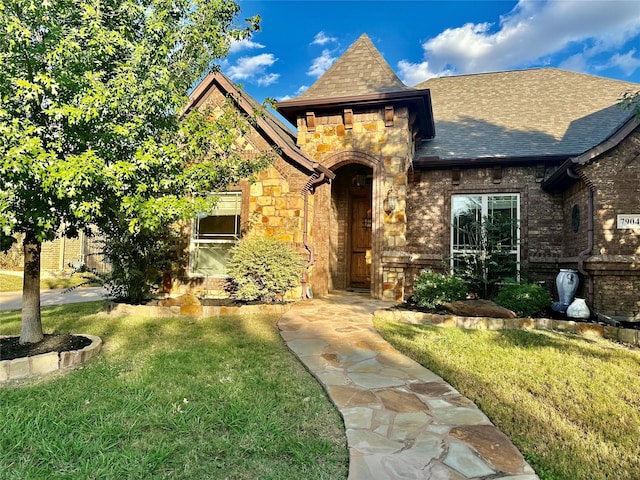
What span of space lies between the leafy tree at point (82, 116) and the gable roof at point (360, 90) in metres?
4.49

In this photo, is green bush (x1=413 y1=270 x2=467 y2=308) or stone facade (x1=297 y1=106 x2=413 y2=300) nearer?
green bush (x1=413 y1=270 x2=467 y2=308)

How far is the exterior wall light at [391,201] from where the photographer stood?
29.6 ft

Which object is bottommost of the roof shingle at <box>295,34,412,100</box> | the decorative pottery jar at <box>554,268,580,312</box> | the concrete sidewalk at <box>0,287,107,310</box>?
the concrete sidewalk at <box>0,287,107,310</box>

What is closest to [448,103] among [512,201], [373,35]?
[373,35]

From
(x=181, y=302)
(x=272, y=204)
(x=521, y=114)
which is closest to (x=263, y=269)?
(x=181, y=302)

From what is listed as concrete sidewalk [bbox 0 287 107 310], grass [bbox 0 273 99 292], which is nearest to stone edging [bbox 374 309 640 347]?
concrete sidewalk [bbox 0 287 107 310]

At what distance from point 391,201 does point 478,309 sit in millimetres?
3364

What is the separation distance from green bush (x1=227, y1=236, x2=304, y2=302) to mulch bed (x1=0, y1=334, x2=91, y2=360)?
121 inches

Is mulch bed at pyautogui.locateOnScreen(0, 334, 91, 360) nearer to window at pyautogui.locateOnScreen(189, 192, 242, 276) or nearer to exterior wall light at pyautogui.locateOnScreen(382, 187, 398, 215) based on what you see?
window at pyautogui.locateOnScreen(189, 192, 242, 276)

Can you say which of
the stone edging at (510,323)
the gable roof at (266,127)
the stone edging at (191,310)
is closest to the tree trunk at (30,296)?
the stone edging at (191,310)

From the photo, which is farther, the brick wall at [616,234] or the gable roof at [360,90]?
the gable roof at [360,90]

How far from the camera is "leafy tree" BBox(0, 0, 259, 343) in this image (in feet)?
11.5

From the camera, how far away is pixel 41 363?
155 inches

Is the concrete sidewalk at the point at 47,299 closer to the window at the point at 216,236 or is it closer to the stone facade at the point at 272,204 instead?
the window at the point at 216,236
